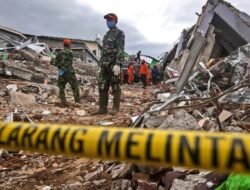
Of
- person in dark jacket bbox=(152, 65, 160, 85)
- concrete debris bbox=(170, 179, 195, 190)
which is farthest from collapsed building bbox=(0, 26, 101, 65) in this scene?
concrete debris bbox=(170, 179, 195, 190)

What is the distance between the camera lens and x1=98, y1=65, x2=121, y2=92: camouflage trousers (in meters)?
7.34

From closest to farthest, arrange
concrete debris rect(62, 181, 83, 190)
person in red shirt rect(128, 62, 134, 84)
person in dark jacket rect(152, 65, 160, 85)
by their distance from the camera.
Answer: concrete debris rect(62, 181, 83, 190)
person in red shirt rect(128, 62, 134, 84)
person in dark jacket rect(152, 65, 160, 85)

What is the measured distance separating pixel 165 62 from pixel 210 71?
12.2 metres

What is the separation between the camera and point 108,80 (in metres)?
Answer: 7.53

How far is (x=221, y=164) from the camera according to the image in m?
0.95

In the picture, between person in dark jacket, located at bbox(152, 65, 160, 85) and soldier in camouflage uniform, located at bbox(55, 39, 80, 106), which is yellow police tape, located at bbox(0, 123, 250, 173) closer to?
soldier in camouflage uniform, located at bbox(55, 39, 80, 106)

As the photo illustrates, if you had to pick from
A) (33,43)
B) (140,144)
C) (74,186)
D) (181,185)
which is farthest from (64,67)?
(33,43)

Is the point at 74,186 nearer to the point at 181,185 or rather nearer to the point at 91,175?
the point at 91,175

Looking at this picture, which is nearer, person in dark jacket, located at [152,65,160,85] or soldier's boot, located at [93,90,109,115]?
soldier's boot, located at [93,90,109,115]

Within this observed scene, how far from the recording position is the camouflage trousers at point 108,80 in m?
7.34

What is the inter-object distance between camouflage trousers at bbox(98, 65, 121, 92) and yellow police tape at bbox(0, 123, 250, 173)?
6.02 m

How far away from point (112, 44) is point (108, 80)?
61cm

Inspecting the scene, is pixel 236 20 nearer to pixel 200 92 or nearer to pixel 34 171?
pixel 200 92

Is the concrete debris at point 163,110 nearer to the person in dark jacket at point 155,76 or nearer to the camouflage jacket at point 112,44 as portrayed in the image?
the camouflage jacket at point 112,44
